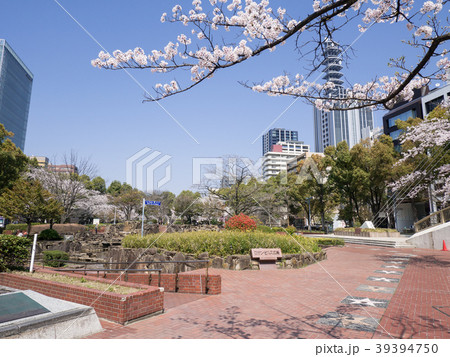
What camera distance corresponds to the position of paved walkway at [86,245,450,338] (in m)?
4.57

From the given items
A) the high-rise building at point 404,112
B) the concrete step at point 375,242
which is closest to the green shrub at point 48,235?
the concrete step at point 375,242

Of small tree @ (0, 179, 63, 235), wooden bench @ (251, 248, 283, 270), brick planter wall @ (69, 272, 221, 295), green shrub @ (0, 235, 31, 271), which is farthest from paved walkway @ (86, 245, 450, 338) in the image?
small tree @ (0, 179, 63, 235)

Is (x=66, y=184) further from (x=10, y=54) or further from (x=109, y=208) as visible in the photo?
(x=10, y=54)

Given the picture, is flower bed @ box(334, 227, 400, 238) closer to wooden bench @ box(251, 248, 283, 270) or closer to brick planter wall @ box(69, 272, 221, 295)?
wooden bench @ box(251, 248, 283, 270)

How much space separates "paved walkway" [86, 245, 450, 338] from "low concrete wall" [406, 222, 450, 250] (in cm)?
1192

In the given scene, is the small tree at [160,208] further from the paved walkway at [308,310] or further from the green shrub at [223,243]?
the paved walkway at [308,310]

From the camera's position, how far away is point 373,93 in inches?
264

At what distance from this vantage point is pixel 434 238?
20.0 m

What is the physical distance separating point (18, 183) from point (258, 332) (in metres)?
25.6

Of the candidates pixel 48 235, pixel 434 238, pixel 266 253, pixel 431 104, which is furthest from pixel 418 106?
pixel 48 235

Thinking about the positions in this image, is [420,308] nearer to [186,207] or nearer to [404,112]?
[186,207]

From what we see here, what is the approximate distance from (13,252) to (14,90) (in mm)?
104300

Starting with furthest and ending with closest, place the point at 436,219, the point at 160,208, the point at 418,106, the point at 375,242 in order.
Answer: the point at 160,208
the point at 418,106
the point at 375,242
the point at 436,219

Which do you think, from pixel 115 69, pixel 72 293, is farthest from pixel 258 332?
pixel 115 69
